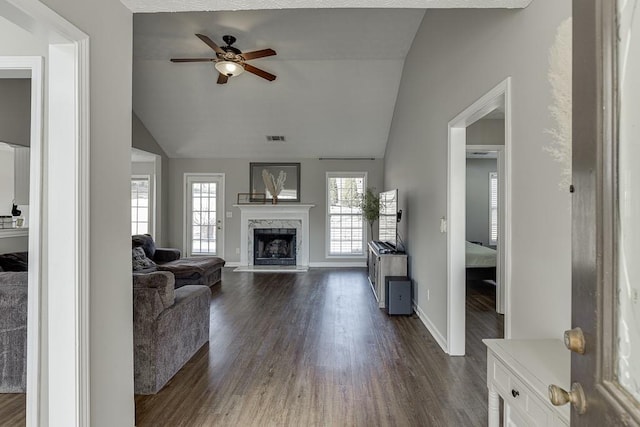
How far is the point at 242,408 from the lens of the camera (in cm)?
224

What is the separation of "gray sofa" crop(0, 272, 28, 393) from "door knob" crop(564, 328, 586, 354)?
319cm

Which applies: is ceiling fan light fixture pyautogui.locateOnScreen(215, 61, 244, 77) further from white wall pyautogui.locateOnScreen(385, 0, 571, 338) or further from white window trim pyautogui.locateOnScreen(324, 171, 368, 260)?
white window trim pyautogui.locateOnScreen(324, 171, 368, 260)

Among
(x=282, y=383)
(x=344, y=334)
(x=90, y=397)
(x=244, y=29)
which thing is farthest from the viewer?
(x=244, y=29)

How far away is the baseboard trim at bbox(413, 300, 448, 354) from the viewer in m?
3.20

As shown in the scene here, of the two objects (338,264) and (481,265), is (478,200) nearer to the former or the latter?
(481,265)

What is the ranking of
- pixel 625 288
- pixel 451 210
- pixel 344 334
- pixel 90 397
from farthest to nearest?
pixel 344 334 < pixel 451 210 < pixel 90 397 < pixel 625 288

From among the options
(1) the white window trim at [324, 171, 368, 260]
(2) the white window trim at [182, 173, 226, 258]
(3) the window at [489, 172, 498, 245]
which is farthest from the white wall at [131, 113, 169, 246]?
(3) the window at [489, 172, 498, 245]

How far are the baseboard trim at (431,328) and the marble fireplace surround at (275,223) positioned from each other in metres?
3.75

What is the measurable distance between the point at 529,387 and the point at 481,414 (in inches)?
49.0

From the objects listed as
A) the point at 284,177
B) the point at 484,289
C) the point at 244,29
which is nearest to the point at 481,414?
the point at 484,289

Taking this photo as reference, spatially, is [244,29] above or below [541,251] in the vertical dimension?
above

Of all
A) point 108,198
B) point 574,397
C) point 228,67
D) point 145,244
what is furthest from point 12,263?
point 574,397

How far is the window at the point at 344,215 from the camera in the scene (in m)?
7.83

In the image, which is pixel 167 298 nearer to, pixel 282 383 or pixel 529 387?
pixel 282 383
